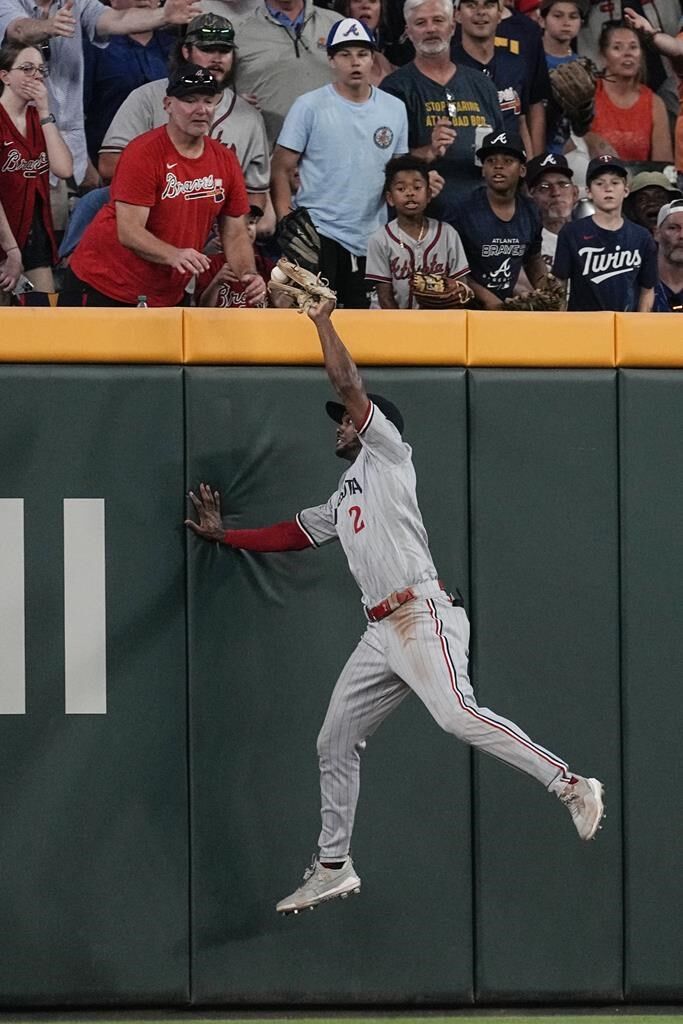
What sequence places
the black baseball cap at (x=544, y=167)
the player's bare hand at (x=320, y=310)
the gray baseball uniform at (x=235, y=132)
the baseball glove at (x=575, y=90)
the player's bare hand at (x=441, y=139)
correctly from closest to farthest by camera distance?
the player's bare hand at (x=320, y=310) → the gray baseball uniform at (x=235, y=132) → the player's bare hand at (x=441, y=139) → the black baseball cap at (x=544, y=167) → the baseball glove at (x=575, y=90)

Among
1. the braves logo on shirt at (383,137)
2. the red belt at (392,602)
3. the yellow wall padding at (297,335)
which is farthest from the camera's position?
the braves logo on shirt at (383,137)

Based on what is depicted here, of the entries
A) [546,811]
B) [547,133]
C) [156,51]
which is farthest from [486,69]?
[546,811]

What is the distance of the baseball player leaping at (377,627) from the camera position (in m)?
5.63

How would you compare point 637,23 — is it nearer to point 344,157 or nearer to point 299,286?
point 344,157

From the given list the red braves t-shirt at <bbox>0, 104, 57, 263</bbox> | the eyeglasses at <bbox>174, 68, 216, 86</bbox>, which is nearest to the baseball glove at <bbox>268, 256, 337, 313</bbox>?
the eyeglasses at <bbox>174, 68, 216, 86</bbox>

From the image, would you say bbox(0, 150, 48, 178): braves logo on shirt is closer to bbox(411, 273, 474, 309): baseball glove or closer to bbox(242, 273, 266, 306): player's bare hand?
bbox(242, 273, 266, 306): player's bare hand

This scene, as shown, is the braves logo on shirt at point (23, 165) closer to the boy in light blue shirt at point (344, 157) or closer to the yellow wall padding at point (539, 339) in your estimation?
the boy in light blue shirt at point (344, 157)

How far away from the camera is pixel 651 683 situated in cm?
642

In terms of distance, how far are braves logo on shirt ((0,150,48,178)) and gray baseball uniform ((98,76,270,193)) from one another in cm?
52

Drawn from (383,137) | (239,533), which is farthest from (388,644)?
(383,137)

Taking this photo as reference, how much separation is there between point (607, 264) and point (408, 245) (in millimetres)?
925

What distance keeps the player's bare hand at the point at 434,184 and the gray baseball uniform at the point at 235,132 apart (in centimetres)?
88

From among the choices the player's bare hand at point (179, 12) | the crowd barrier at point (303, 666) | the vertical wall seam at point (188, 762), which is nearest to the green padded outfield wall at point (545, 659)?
the crowd barrier at point (303, 666)

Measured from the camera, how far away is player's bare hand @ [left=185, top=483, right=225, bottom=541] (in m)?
6.21
